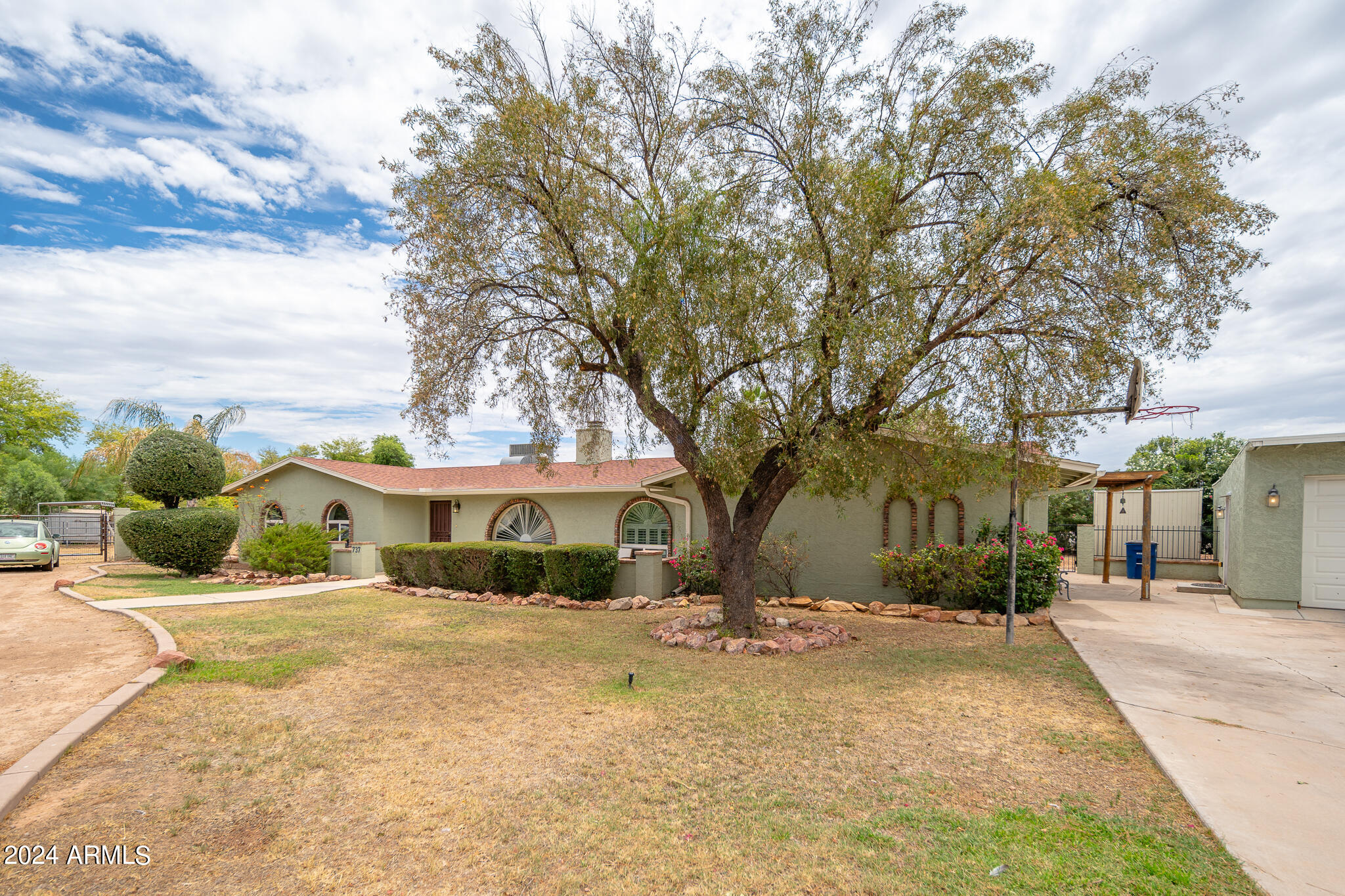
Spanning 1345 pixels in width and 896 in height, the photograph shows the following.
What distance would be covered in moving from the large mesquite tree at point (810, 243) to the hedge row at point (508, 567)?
4.31m

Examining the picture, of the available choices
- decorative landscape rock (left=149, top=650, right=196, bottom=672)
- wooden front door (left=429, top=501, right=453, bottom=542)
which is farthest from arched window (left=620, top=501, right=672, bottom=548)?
decorative landscape rock (left=149, top=650, right=196, bottom=672)

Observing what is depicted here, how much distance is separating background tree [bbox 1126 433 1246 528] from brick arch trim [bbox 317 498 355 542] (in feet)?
101

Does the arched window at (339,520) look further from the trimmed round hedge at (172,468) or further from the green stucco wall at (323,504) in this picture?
the trimmed round hedge at (172,468)

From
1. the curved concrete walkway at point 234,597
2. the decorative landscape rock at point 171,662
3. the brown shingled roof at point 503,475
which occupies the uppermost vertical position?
the brown shingled roof at point 503,475

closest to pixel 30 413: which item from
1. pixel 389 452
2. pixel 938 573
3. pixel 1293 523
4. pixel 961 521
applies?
pixel 389 452

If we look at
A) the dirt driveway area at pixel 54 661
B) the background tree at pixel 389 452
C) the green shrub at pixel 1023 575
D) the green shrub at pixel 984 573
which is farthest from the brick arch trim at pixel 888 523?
the background tree at pixel 389 452

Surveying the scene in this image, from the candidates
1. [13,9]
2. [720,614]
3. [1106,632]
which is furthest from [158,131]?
[1106,632]

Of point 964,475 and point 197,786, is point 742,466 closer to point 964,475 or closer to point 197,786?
point 964,475

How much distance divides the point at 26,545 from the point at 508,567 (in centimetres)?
1371

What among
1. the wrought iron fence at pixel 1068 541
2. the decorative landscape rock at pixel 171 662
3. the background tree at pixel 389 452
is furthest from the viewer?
the background tree at pixel 389 452

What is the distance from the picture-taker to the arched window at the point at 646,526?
1497 cm

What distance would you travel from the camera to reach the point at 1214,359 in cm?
755

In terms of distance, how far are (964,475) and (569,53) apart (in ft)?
26.1

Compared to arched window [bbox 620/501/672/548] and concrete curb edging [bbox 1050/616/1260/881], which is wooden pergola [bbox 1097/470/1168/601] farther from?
arched window [bbox 620/501/672/548]
